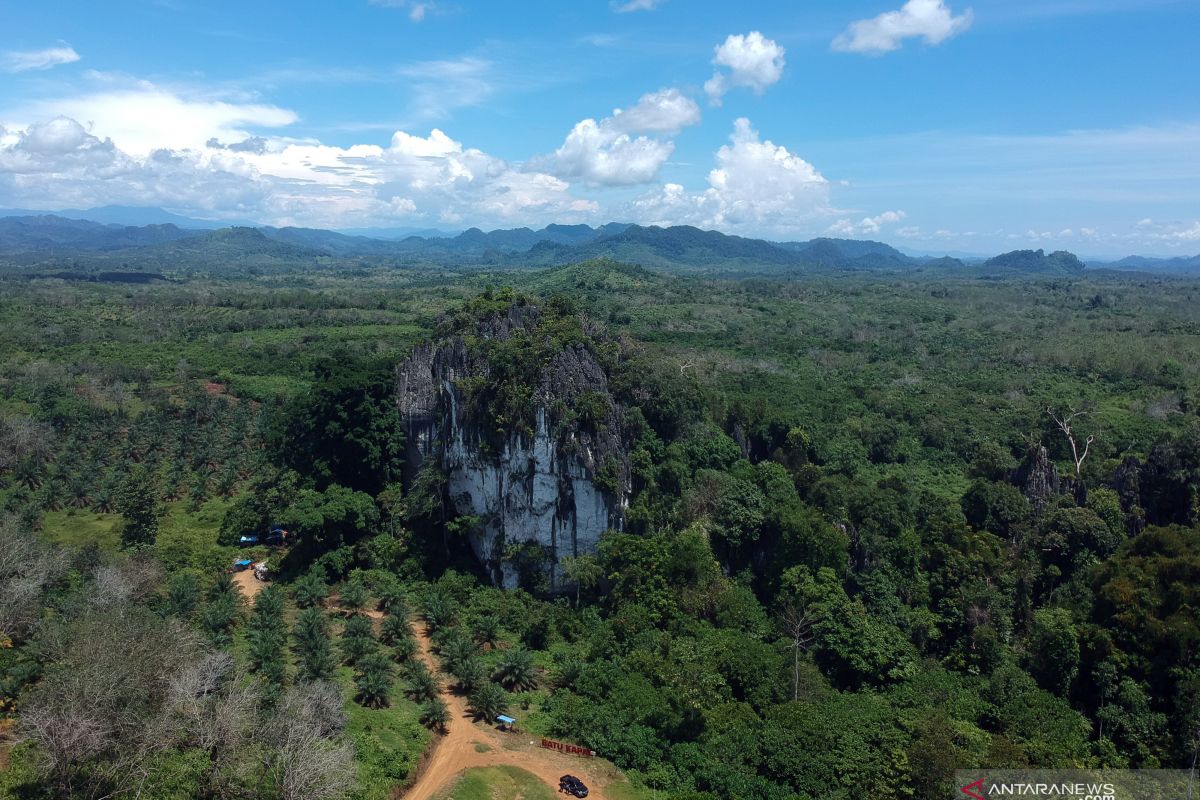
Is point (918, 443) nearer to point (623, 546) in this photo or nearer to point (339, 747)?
point (623, 546)

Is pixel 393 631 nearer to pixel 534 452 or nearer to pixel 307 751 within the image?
pixel 534 452

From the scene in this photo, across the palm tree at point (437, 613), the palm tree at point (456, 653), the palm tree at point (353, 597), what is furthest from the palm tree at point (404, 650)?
the palm tree at point (353, 597)

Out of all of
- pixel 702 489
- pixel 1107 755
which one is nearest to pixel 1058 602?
pixel 1107 755
